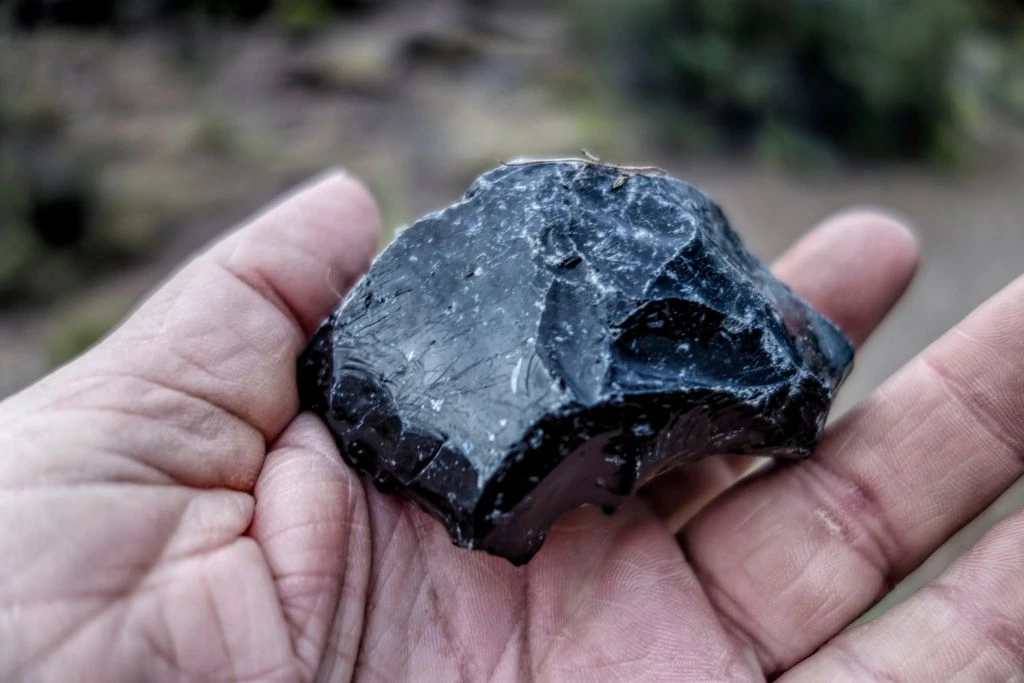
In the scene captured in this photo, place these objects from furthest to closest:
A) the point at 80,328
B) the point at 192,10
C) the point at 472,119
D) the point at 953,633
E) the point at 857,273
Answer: the point at 192,10
the point at 472,119
the point at 80,328
the point at 857,273
the point at 953,633

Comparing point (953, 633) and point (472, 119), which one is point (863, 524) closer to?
point (953, 633)

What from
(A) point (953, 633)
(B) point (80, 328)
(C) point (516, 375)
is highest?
(C) point (516, 375)

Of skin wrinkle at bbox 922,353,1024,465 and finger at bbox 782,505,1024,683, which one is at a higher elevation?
skin wrinkle at bbox 922,353,1024,465

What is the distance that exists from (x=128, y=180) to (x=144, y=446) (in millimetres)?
4146

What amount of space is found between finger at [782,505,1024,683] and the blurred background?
2.54 m

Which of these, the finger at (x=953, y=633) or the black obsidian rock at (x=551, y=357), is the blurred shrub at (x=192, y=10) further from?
the finger at (x=953, y=633)

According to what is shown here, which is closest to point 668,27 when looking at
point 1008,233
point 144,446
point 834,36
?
point 834,36

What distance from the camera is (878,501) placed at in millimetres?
2002

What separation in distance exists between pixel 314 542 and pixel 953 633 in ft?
4.26

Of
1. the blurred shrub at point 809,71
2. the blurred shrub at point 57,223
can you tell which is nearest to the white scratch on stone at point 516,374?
the blurred shrub at point 57,223

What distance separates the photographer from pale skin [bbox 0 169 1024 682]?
1512 millimetres

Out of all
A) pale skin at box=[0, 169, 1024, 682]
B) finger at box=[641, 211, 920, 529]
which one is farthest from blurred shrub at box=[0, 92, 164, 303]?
finger at box=[641, 211, 920, 529]

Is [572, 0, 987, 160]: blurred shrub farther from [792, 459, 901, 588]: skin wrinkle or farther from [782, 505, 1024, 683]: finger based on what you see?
[782, 505, 1024, 683]: finger

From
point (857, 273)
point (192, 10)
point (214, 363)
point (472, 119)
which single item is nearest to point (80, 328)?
point (214, 363)
